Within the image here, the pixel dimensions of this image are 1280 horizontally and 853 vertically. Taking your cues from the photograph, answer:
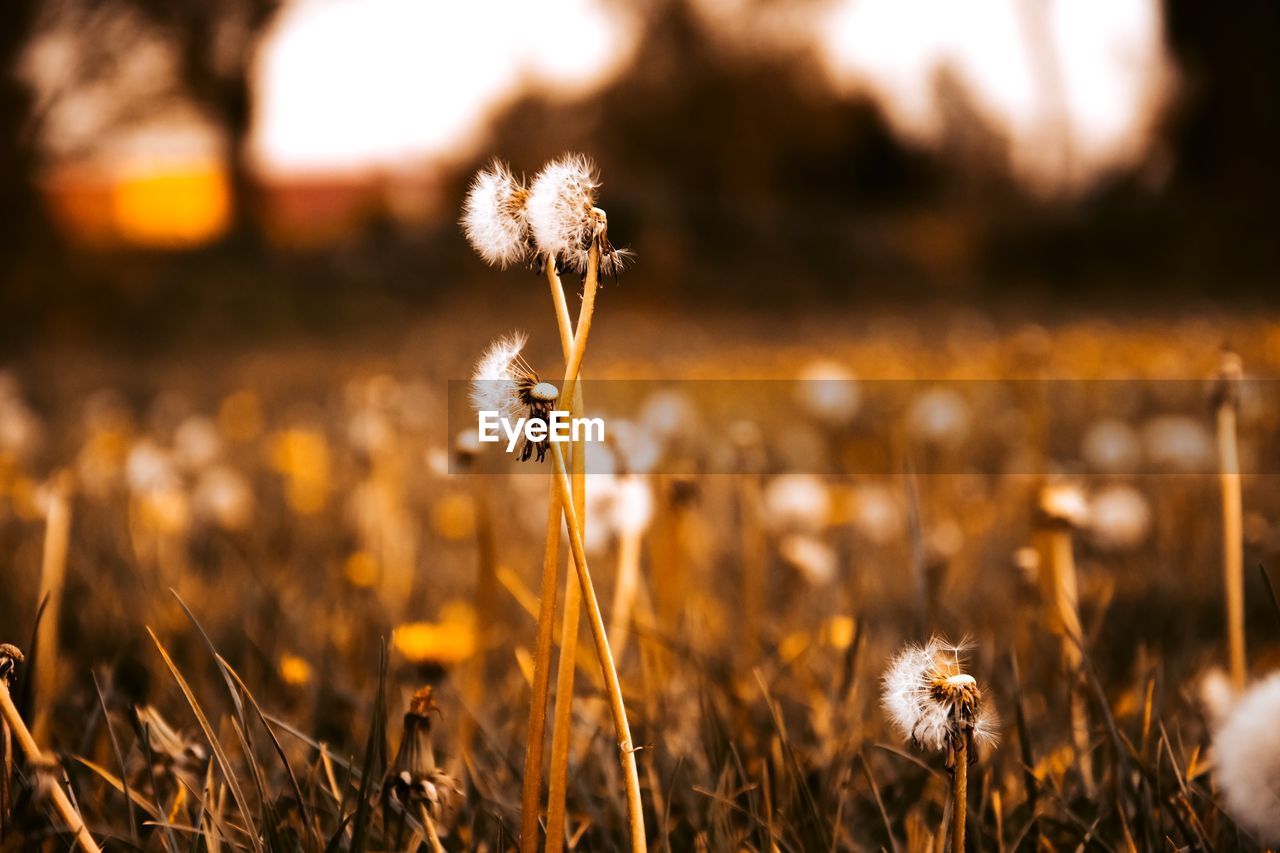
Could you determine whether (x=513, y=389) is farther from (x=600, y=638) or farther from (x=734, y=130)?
(x=734, y=130)

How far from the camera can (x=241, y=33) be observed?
455 inches

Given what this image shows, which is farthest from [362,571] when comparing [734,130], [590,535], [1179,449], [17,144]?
[734,130]

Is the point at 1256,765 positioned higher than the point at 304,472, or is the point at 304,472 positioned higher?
the point at 304,472

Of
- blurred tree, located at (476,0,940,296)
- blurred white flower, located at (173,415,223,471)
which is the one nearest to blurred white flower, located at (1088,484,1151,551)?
blurred white flower, located at (173,415,223,471)

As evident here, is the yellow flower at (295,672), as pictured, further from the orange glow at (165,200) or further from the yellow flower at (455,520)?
the orange glow at (165,200)

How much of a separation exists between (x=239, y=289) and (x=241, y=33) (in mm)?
3397

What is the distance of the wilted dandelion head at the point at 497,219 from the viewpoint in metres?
0.54

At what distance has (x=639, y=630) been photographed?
1.11 m

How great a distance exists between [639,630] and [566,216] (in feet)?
2.14

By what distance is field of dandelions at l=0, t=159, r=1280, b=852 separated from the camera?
2.17ft

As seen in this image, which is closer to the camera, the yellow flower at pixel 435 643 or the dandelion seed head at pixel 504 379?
the dandelion seed head at pixel 504 379

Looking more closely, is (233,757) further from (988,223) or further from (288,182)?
(288,182)

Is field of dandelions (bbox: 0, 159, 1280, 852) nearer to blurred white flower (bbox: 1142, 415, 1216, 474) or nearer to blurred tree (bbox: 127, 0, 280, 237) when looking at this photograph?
blurred white flower (bbox: 1142, 415, 1216, 474)

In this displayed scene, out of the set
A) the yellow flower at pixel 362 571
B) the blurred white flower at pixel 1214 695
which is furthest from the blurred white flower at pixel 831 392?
the blurred white flower at pixel 1214 695
